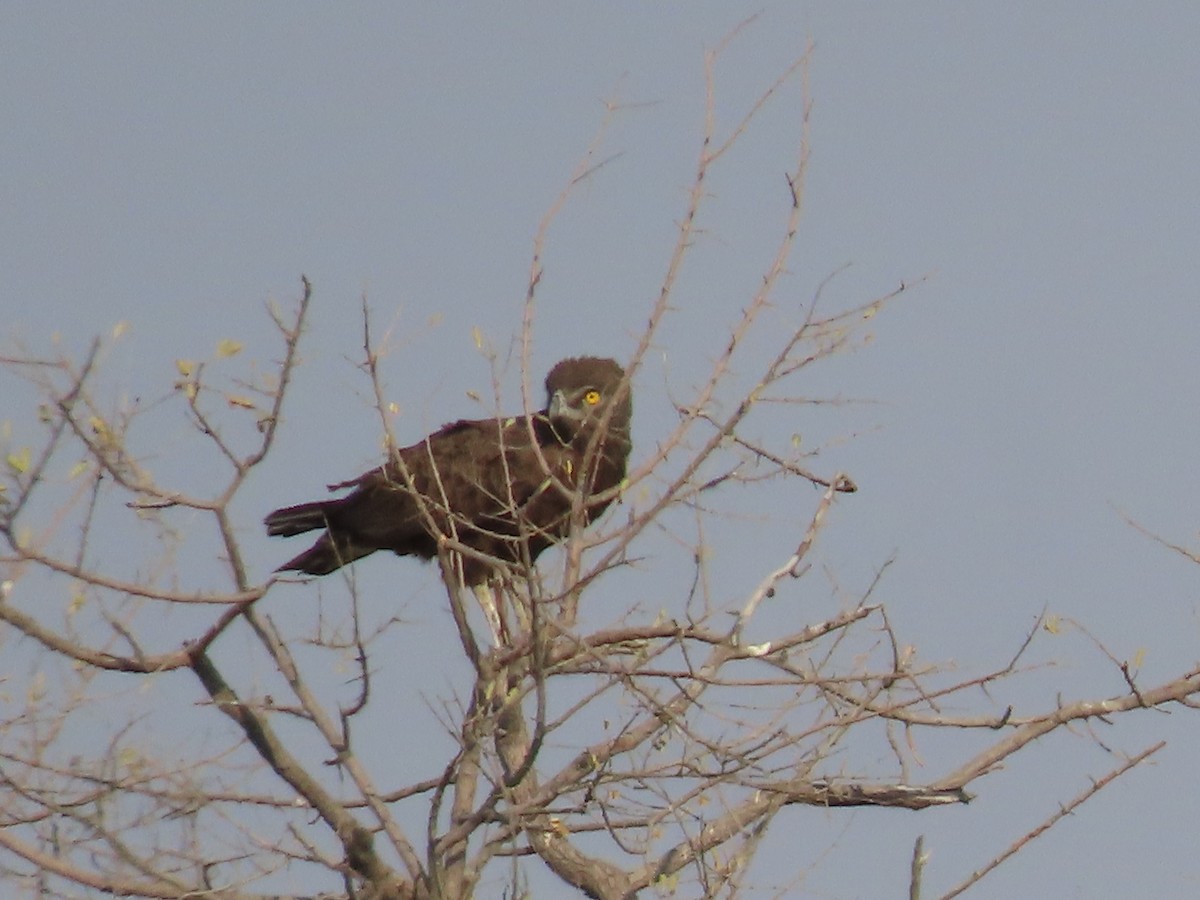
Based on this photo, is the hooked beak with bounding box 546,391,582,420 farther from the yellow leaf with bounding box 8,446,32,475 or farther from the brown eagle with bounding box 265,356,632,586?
the yellow leaf with bounding box 8,446,32,475

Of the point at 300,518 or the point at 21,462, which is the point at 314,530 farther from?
the point at 21,462

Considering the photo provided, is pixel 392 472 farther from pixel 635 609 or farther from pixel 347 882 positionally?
pixel 347 882

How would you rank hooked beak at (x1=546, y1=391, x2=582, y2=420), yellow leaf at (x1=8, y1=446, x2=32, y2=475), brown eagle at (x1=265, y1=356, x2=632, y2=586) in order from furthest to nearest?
hooked beak at (x1=546, y1=391, x2=582, y2=420) < brown eagle at (x1=265, y1=356, x2=632, y2=586) < yellow leaf at (x1=8, y1=446, x2=32, y2=475)

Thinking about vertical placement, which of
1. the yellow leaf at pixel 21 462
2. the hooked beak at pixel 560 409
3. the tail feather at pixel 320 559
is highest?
the hooked beak at pixel 560 409

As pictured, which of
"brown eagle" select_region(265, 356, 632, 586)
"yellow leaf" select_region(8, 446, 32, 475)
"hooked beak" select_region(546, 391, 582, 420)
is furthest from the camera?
"hooked beak" select_region(546, 391, 582, 420)

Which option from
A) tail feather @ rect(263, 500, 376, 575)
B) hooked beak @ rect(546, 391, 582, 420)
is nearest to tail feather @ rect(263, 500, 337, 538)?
tail feather @ rect(263, 500, 376, 575)

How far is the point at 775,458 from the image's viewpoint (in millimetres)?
5055

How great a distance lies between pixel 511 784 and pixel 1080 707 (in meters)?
1.80

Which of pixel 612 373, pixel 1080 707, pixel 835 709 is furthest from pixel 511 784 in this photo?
pixel 612 373

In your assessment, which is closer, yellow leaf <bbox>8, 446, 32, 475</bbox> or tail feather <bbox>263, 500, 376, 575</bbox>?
yellow leaf <bbox>8, 446, 32, 475</bbox>

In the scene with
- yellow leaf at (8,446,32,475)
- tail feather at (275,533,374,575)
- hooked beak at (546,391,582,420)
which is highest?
hooked beak at (546,391,582,420)

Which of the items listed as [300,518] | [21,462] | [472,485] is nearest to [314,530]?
[300,518]

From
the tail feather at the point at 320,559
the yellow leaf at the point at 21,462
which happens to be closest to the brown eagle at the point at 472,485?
the tail feather at the point at 320,559

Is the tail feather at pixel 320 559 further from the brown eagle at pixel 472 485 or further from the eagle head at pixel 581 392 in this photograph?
the eagle head at pixel 581 392
